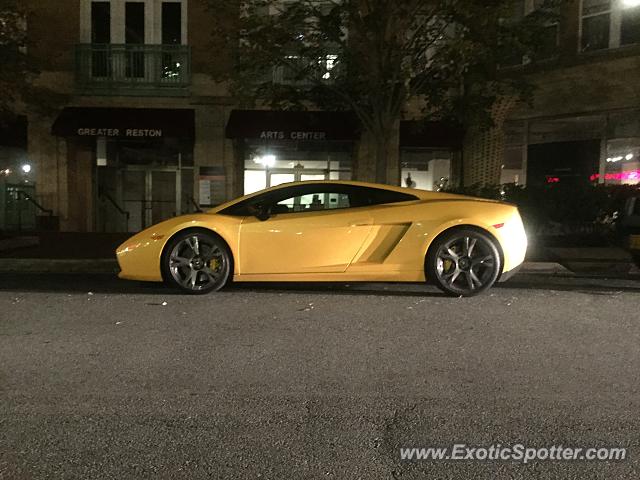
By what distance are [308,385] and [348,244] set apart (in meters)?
2.81

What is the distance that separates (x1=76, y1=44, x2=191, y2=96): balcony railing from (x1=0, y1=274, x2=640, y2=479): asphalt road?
10764mm

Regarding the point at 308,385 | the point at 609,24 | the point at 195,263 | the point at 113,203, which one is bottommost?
the point at 308,385

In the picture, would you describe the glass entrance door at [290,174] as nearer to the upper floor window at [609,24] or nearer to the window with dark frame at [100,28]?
the window with dark frame at [100,28]

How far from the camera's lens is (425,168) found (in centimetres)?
1675

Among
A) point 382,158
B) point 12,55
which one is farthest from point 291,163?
point 12,55

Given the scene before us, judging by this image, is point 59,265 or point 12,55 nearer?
point 59,265

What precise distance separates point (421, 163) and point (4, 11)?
1054 cm

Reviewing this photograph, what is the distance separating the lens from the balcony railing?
15820 mm

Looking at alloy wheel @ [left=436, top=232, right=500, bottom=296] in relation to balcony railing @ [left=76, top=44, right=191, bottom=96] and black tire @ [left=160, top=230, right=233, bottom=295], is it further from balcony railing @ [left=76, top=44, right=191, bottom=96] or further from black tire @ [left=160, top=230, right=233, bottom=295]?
balcony railing @ [left=76, top=44, right=191, bottom=96]

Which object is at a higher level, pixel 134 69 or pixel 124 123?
pixel 134 69

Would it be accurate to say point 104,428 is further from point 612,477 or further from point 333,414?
point 612,477

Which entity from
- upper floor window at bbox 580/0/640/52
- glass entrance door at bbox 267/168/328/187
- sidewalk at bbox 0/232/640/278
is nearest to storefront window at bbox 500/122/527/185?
upper floor window at bbox 580/0/640/52

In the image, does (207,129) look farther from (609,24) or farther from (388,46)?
(609,24)

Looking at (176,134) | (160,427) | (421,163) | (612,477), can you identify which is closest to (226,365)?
(160,427)
